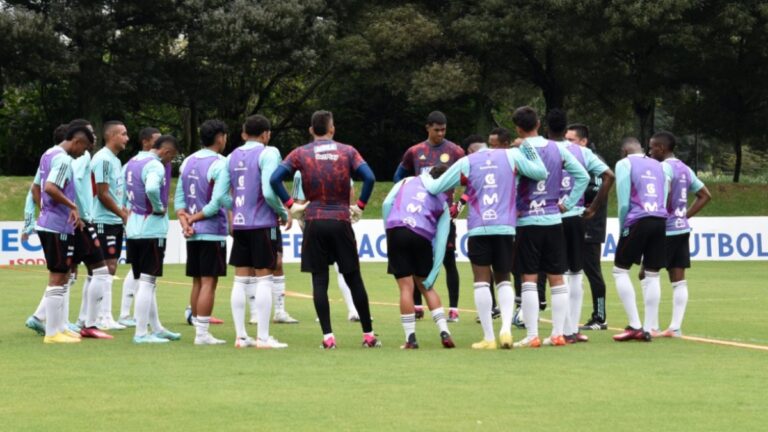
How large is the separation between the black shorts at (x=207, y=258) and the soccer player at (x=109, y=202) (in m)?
1.34

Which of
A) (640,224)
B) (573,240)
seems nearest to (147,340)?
(573,240)

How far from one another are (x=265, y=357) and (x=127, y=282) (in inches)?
176

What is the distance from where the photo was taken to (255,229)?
12.5 meters

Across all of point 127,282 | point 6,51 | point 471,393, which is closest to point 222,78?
point 6,51

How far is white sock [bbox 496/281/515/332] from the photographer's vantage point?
12.1 meters

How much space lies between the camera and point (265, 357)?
11.6 metres

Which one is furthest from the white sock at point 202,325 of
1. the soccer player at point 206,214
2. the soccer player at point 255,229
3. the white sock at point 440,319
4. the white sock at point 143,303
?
the white sock at point 440,319

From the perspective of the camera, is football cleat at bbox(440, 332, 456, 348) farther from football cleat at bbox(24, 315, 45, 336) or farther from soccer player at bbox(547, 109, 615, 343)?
football cleat at bbox(24, 315, 45, 336)

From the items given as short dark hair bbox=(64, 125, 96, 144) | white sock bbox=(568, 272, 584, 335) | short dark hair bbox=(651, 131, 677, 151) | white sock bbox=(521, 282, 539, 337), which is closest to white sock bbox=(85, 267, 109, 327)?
short dark hair bbox=(64, 125, 96, 144)

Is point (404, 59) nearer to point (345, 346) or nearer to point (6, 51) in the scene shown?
point (6, 51)

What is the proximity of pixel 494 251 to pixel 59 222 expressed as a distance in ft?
14.5

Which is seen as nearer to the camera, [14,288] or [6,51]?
[14,288]

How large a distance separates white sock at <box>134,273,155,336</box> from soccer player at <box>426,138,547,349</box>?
3.16 metres

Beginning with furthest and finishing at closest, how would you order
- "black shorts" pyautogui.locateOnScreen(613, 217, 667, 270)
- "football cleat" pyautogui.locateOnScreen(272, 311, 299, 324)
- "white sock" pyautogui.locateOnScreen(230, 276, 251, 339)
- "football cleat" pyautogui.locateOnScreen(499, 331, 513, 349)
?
"football cleat" pyautogui.locateOnScreen(272, 311, 299, 324) < "black shorts" pyautogui.locateOnScreen(613, 217, 667, 270) < "white sock" pyautogui.locateOnScreen(230, 276, 251, 339) < "football cleat" pyautogui.locateOnScreen(499, 331, 513, 349)
